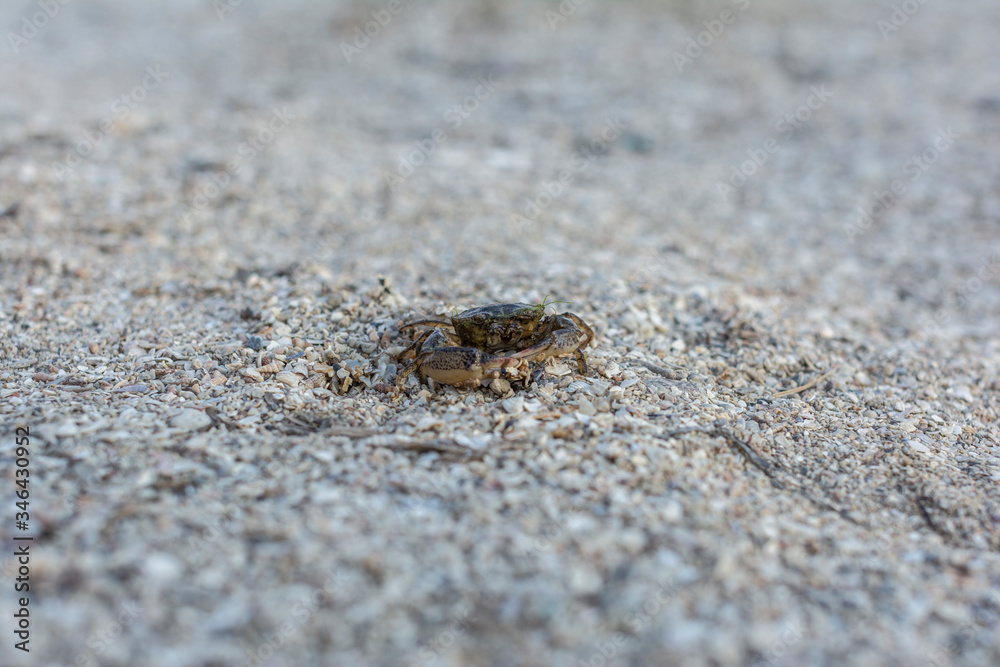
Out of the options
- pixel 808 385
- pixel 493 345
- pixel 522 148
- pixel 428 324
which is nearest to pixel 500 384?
pixel 493 345

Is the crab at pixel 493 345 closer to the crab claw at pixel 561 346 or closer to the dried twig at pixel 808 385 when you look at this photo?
the crab claw at pixel 561 346

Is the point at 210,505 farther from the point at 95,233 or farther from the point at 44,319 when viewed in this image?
the point at 95,233

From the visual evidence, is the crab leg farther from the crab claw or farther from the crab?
the crab claw

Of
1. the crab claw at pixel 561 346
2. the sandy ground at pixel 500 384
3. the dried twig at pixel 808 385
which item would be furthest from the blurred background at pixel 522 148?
the crab claw at pixel 561 346

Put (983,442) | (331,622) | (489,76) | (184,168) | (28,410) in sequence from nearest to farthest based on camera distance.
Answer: (331,622) → (28,410) → (983,442) → (184,168) → (489,76)

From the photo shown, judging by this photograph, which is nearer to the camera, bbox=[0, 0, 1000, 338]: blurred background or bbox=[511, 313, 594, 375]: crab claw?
bbox=[511, 313, 594, 375]: crab claw

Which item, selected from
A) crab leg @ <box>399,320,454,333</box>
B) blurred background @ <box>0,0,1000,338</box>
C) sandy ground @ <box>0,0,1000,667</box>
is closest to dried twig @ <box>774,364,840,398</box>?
sandy ground @ <box>0,0,1000,667</box>

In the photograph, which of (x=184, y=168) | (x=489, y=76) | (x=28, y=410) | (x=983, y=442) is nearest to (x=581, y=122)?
(x=489, y=76)
